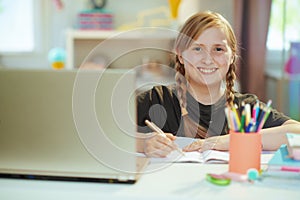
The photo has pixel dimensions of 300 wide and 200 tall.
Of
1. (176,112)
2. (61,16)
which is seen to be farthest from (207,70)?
(61,16)

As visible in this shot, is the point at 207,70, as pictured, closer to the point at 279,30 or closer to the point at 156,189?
the point at 156,189

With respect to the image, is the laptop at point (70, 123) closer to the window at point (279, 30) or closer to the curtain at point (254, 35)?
the curtain at point (254, 35)

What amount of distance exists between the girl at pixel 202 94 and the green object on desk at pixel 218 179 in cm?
25

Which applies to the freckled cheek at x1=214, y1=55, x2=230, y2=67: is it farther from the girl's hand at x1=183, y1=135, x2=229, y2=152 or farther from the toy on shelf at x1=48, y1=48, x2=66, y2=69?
the toy on shelf at x1=48, y1=48, x2=66, y2=69

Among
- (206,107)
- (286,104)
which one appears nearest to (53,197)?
(206,107)

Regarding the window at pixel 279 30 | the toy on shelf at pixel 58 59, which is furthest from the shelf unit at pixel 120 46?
the window at pixel 279 30

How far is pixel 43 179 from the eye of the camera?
0.95 metres

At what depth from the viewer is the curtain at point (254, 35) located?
10.7 ft

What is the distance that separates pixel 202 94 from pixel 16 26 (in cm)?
284

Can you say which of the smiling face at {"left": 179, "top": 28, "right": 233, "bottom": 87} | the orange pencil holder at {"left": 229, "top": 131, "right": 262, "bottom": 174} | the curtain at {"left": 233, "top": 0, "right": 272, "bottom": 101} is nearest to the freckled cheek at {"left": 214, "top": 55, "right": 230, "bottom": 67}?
the smiling face at {"left": 179, "top": 28, "right": 233, "bottom": 87}

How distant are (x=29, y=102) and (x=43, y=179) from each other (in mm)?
159

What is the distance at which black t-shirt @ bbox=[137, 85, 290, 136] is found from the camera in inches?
50.4

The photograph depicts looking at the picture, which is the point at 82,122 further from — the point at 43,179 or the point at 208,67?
the point at 208,67

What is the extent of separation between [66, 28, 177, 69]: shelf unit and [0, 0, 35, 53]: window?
1.45 ft
